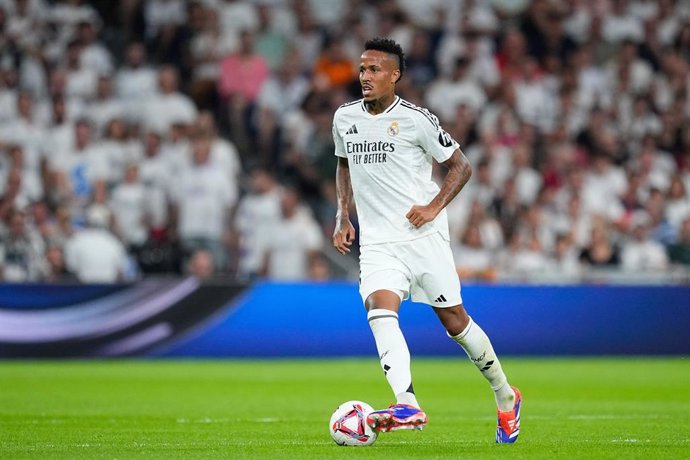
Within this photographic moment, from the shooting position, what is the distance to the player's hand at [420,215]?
8645 mm

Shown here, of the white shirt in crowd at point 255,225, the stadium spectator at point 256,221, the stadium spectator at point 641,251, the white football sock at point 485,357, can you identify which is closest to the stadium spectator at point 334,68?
the stadium spectator at point 256,221

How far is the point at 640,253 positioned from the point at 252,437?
12.8 metres

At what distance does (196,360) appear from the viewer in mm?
18844

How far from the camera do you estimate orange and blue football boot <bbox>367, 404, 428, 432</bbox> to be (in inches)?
310

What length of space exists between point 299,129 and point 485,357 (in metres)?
13.1

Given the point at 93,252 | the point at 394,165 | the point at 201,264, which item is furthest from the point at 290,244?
the point at 394,165

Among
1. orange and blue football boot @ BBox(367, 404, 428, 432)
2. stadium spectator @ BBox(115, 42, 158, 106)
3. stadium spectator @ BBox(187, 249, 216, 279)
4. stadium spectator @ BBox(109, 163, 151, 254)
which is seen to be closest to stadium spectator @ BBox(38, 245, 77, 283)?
stadium spectator @ BBox(109, 163, 151, 254)

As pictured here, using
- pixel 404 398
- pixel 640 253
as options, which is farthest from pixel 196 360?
pixel 404 398

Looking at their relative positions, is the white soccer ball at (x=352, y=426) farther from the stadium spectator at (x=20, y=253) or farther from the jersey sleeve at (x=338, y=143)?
the stadium spectator at (x=20, y=253)

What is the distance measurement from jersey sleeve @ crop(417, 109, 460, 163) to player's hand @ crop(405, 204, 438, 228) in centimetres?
36

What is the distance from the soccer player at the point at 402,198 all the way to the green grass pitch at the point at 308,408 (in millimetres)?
898

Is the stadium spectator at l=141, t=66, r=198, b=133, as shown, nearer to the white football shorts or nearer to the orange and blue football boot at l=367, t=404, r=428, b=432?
the white football shorts

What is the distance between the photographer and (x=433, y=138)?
8.76 metres

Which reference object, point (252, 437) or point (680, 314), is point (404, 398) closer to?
point (252, 437)
